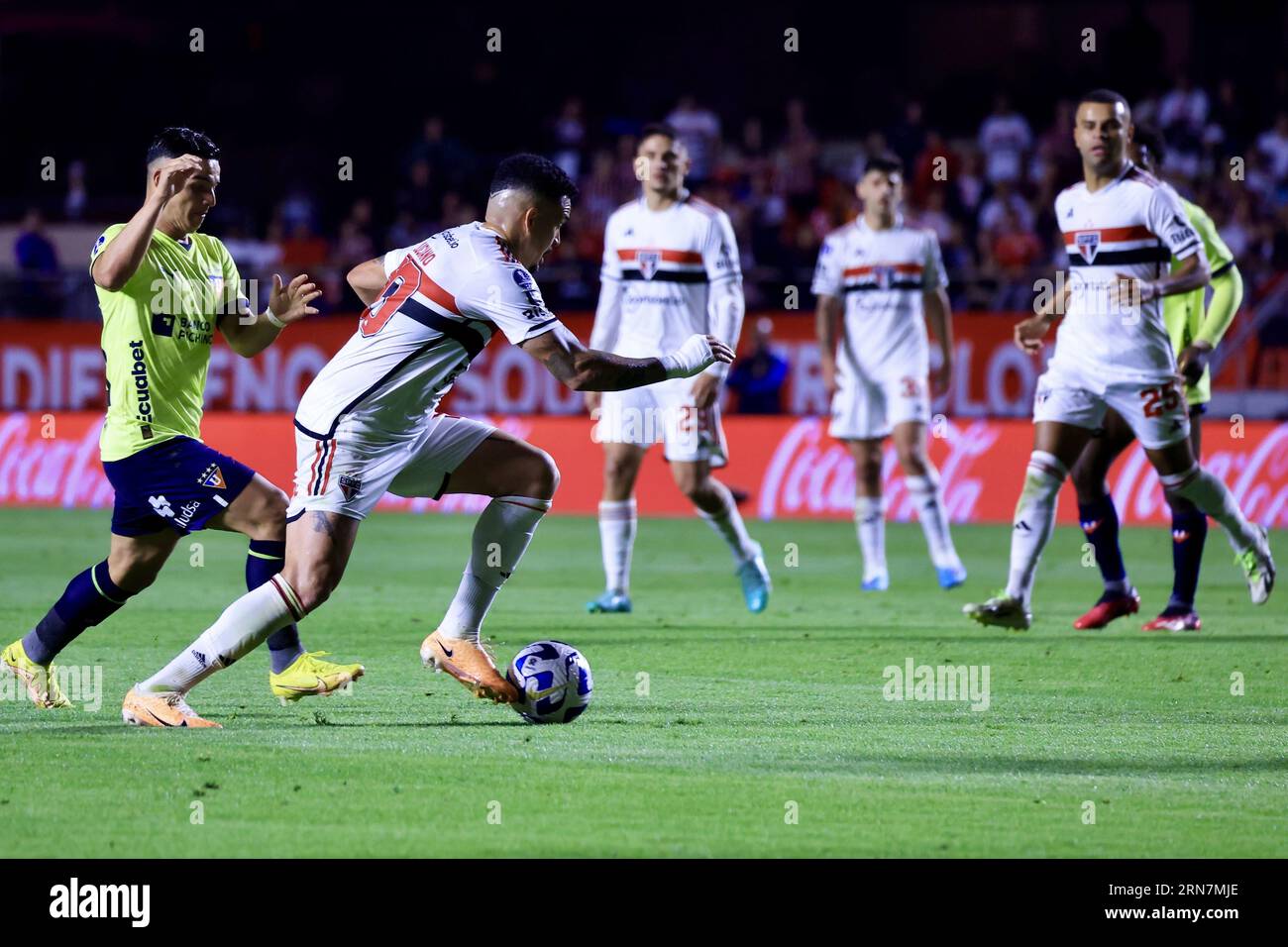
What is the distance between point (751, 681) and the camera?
8609mm

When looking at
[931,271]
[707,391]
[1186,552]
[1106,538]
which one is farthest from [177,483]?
[931,271]

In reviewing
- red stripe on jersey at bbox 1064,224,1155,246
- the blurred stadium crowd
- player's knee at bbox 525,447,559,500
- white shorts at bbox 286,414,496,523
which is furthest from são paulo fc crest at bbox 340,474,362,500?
the blurred stadium crowd

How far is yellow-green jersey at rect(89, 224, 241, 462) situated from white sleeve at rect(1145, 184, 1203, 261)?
477cm

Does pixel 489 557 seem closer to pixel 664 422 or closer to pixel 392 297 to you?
pixel 392 297

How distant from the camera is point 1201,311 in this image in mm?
10750

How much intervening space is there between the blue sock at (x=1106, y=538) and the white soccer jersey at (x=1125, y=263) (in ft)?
3.79

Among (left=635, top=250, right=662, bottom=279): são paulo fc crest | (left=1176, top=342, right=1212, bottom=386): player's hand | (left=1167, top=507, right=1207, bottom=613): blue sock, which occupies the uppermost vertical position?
(left=635, top=250, right=662, bottom=279): são paulo fc crest

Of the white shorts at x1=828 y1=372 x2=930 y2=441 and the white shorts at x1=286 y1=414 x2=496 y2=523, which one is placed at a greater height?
the white shorts at x1=828 y1=372 x2=930 y2=441

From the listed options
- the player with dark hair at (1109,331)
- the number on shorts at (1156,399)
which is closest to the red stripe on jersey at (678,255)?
the player with dark hair at (1109,331)

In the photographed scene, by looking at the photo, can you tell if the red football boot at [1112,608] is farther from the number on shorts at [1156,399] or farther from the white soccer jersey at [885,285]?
the white soccer jersey at [885,285]

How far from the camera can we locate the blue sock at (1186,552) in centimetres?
1073

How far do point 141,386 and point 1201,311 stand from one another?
6.01 m

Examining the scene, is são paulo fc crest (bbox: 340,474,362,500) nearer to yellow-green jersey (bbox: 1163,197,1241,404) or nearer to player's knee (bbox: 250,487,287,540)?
player's knee (bbox: 250,487,287,540)

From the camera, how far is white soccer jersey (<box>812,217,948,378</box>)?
13.1m
